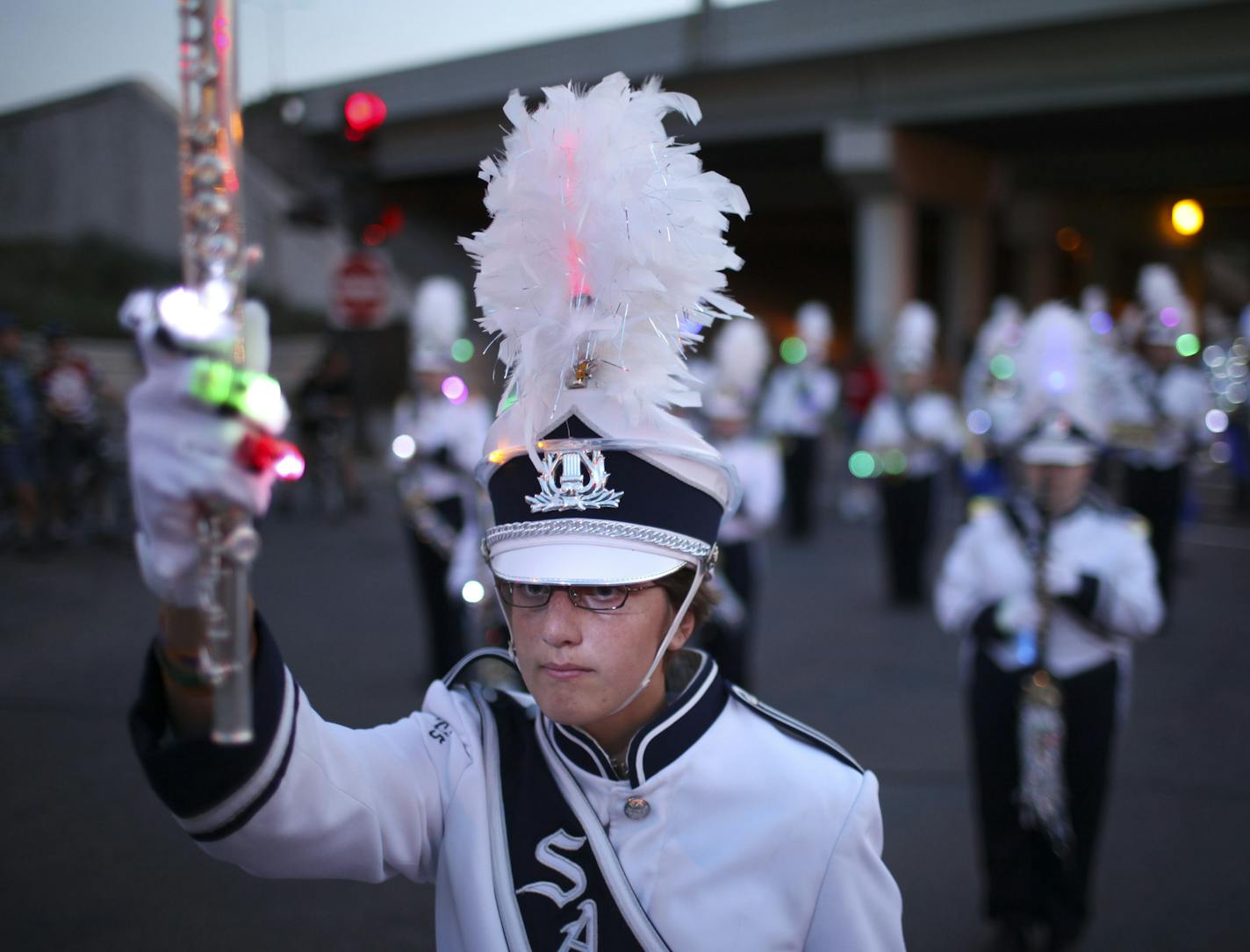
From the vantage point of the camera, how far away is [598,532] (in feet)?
6.18

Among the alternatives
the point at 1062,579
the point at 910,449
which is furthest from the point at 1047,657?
the point at 910,449

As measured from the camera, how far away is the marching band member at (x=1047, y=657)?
400 cm

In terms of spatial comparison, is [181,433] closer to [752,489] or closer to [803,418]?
[752,489]

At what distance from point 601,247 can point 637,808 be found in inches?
35.1

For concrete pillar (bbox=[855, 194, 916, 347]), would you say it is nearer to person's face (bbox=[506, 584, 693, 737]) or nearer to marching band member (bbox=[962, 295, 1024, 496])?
marching band member (bbox=[962, 295, 1024, 496])

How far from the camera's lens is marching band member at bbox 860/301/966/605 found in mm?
9797

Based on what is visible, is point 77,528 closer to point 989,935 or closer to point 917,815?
point 917,815

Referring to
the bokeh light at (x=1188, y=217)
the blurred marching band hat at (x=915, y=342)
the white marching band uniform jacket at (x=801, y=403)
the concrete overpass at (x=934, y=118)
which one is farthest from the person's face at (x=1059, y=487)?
the white marching band uniform jacket at (x=801, y=403)

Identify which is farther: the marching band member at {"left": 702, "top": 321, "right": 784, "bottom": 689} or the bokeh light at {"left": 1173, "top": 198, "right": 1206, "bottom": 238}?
the bokeh light at {"left": 1173, "top": 198, "right": 1206, "bottom": 238}

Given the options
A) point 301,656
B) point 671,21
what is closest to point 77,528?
point 301,656

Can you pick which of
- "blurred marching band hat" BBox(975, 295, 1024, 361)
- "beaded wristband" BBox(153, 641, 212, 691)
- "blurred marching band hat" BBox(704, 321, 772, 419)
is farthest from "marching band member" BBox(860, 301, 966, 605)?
"beaded wristband" BBox(153, 641, 212, 691)

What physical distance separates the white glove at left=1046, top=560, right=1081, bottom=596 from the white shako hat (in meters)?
0.44

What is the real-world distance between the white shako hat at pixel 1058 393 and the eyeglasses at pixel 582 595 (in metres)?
2.96

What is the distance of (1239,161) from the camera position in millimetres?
21500
